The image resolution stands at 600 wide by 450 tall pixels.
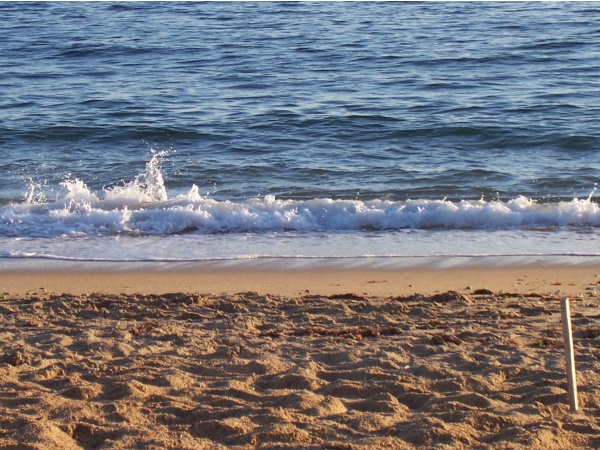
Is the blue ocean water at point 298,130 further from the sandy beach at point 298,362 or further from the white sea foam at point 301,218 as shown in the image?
the sandy beach at point 298,362

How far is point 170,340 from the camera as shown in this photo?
182 inches

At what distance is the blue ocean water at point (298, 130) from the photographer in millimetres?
8086

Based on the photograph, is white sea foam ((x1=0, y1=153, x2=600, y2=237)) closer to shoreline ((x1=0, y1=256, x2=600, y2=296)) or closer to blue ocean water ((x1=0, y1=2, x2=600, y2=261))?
blue ocean water ((x1=0, y1=2, x2=600, y2=261))

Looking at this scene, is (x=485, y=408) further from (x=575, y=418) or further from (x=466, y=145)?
(x=466, y=145)

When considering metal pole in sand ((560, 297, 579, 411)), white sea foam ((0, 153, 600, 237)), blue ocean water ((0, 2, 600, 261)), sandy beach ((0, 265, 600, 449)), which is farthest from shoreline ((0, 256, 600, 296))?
metal pole in sand ((560, 297, 579, 411))

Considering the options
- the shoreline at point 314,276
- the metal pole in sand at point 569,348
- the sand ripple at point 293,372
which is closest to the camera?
the metal pole in sand at point 569,348

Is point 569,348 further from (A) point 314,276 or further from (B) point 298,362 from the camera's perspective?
(A) point 314,276

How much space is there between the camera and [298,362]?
4.21 m

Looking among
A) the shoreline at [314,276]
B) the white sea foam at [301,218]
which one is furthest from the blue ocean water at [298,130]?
the shoreline at [314,276]

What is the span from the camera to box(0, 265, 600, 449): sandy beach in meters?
3.36

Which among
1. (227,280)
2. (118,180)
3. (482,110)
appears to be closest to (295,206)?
(227,280)

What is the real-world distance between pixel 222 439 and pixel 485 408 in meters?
1.20

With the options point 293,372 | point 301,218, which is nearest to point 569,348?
point 293,372

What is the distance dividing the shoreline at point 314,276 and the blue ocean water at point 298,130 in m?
0.33
